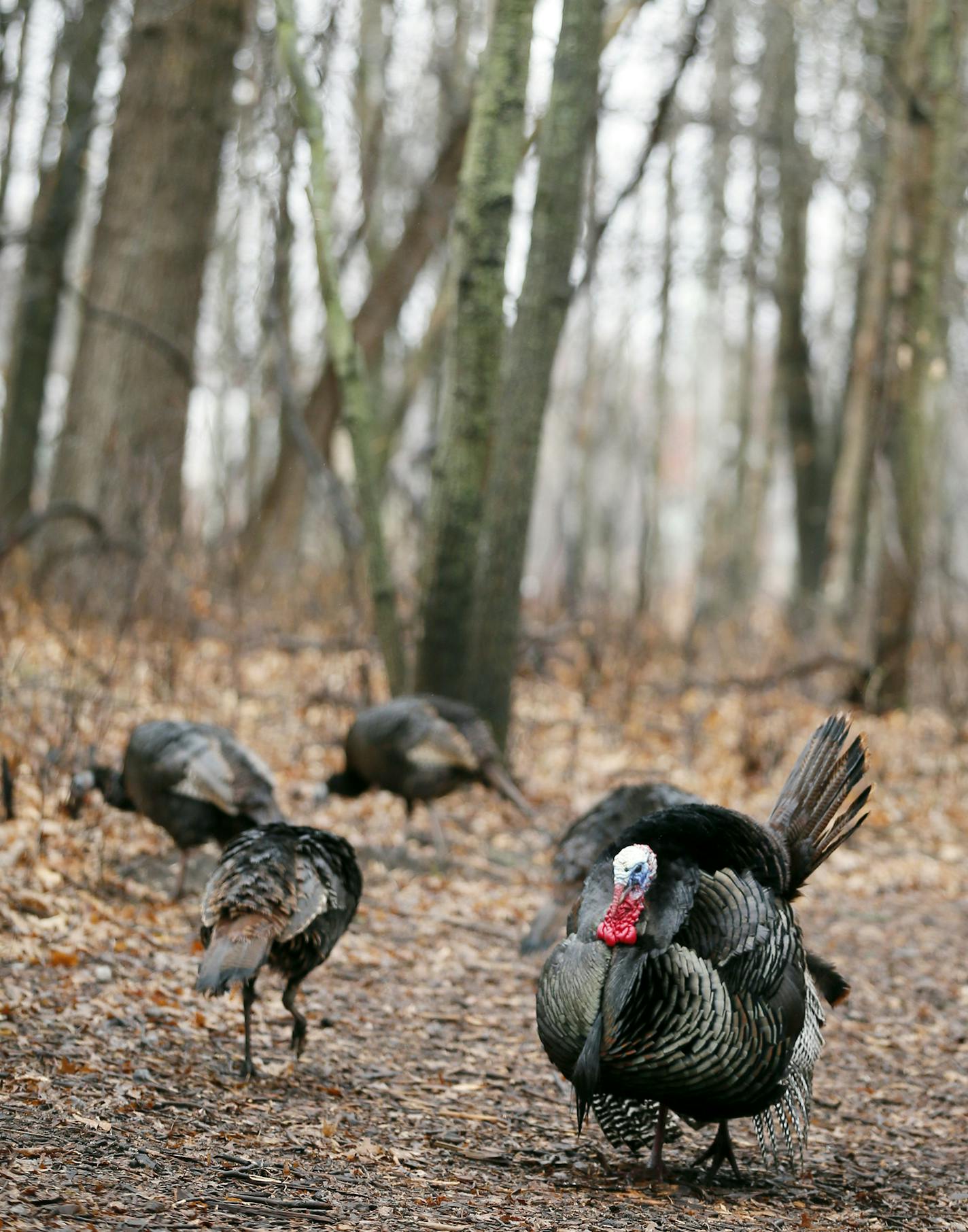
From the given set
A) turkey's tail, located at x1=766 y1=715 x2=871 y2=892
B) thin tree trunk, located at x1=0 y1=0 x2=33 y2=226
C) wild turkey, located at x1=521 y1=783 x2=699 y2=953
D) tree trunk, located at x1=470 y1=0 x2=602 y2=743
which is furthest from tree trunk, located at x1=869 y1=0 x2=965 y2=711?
thin tree trunk, located at x1=0 y1=0 x2=33 y2=226

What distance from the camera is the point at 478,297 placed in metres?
7.66

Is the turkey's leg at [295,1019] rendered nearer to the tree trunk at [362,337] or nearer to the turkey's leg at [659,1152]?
the turkey's leg at [659,1152]

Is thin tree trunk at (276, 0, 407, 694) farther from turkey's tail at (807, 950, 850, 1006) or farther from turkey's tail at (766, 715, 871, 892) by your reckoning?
turkey's tail at (807, 950, 850, 1006)

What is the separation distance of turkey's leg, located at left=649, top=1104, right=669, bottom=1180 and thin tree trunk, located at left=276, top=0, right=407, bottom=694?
14.8 feet

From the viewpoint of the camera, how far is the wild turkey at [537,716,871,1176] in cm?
367

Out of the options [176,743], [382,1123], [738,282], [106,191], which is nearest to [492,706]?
[176,743]

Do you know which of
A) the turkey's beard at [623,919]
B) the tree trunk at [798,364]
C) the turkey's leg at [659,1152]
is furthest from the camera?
the tree trunk at [798,364]

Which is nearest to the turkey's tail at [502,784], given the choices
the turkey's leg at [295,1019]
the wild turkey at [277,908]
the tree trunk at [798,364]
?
the wild turkey at [277,908]

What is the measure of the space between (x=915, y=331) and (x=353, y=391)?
5658 millimetres

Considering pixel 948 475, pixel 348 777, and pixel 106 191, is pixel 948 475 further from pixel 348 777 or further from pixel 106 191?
pixel 348 777

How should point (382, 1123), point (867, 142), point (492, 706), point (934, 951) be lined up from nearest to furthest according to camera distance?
point (382, 1123), point (934, 951), point (492, 706), point (867, 142)

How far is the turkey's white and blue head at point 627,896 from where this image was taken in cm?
371

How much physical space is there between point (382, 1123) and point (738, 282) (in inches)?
656

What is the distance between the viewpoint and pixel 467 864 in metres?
7.77
